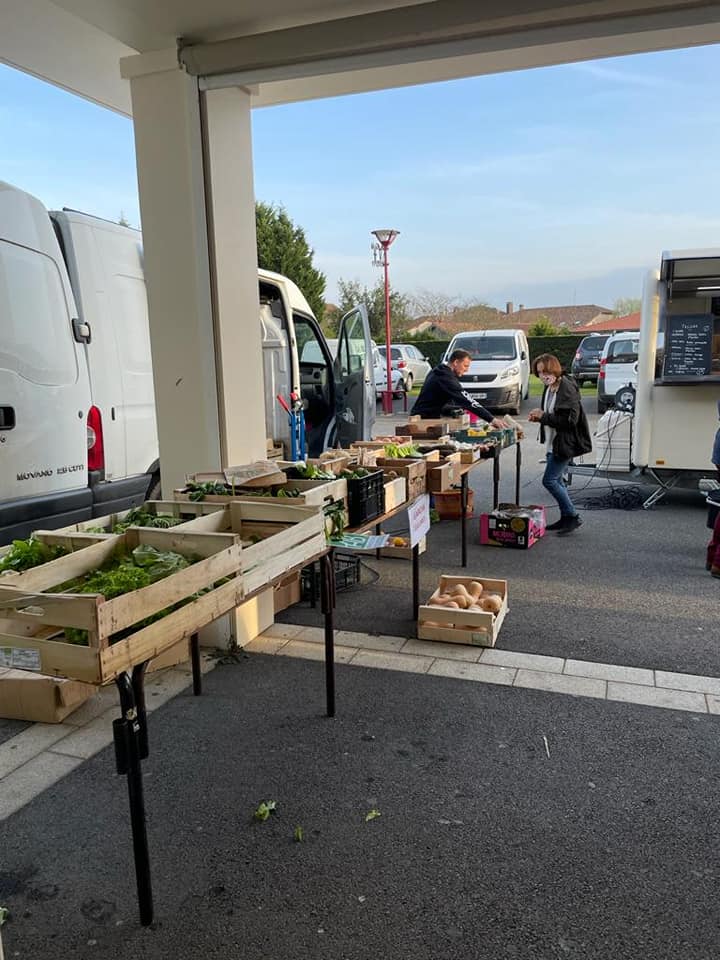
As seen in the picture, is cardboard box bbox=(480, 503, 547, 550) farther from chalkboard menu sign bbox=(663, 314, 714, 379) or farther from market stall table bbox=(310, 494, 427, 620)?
chalkboard menu sign bbox=(663, 314, 714, 379)

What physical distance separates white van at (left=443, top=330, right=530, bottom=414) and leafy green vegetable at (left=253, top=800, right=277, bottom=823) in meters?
14.9

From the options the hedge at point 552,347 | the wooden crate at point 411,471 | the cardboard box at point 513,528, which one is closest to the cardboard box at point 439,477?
the wooden crate at point 411,471

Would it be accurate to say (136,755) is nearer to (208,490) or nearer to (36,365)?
(208,490)

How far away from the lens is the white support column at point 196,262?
158 inches

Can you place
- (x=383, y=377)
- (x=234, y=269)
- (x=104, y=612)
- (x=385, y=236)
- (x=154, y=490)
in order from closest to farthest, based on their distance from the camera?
(x=104, y=612), (x=234, y=269), (x=154, y=490), (x=385, y=236), (x=383, y=377)

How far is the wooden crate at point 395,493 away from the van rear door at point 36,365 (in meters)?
2.24

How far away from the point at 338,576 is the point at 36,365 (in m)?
2.59

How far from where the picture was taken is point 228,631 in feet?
14.5

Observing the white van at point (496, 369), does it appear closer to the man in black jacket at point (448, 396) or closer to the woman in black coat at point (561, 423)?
the man in black jacket at point (448, 396)

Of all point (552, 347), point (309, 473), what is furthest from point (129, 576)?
point (552, 347)

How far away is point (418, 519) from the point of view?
4359 mm

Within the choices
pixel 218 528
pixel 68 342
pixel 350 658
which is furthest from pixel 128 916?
pixel 68 342

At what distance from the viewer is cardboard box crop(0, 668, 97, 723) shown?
3535 mm

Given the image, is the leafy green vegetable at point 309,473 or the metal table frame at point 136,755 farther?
the leafy green vegetable at point 309,473
